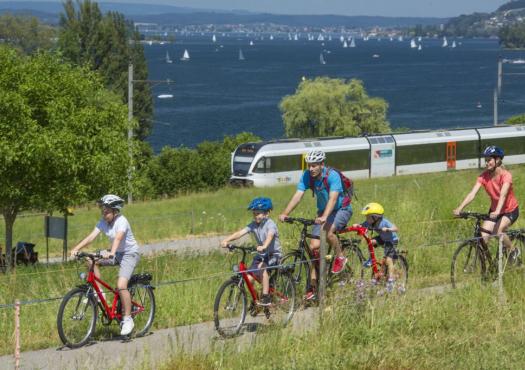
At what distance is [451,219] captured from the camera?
15789 mm

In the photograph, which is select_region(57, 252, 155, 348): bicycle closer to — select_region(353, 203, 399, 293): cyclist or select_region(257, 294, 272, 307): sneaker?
select_region(257, 294, 272, 307): sneaker

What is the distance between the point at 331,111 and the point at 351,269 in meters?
68.4

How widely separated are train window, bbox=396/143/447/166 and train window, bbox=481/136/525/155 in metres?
3.11

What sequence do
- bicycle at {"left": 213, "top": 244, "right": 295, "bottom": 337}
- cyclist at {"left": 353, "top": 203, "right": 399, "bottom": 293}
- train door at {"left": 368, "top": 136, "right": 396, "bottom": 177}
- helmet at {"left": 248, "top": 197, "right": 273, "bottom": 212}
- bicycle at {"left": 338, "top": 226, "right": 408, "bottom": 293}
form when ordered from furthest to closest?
train door at {"left": 368, "top": 136, "right": 396, "bottom": 177} < cyclist at {"left": 353, "top": 203, "right": 399, "bottom": 293} < bicycle at {"left": 338, "top": 226, "right": 408, "bottom": 293} < helmet at {"left": 248, "top": 197, "right": 273, "bottom": 212} < bicycle at {"left": 213, "top": 244, "right": 295, "bottom": 337}

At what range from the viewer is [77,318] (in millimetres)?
9359

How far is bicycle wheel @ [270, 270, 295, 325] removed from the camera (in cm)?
1013

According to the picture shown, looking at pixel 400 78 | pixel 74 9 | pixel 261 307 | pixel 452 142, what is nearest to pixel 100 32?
pixel 74 9

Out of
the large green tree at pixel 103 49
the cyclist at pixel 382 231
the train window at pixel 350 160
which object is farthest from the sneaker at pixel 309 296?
the large green tree at pixel 103 49

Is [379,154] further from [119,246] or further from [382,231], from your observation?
[119,246]

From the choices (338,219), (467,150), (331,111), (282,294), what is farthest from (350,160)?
(282,294)

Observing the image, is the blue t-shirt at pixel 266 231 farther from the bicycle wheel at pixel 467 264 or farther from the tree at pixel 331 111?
the tree at pixel 331 111

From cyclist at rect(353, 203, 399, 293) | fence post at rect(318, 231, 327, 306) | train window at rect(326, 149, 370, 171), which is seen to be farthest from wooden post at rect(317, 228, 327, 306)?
train window at rect(326, 149, 370, 171)

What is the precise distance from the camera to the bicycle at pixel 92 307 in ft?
30.5

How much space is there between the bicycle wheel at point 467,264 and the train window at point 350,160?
3846 centimetres
